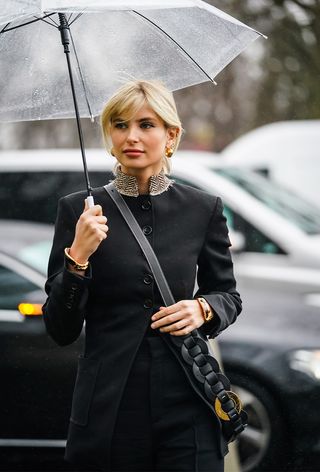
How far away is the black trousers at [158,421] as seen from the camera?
296cm

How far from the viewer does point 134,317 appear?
2990mm

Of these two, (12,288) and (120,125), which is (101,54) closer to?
(120,125)

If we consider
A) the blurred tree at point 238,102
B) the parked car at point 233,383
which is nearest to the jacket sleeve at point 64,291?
the parked car at point 233,383

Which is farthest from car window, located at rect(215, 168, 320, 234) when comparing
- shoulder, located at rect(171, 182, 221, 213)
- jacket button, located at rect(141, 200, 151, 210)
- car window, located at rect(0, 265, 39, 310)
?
jacket button, located at rect(141, 200, 151, 210)

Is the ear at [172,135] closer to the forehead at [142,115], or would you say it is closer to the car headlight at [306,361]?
the forehead at [142,115]

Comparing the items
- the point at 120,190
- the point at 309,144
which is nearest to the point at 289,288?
the point at 120,190

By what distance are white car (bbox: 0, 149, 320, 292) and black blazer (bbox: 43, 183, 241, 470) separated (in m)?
3.42

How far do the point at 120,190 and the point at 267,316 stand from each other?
2.75 m

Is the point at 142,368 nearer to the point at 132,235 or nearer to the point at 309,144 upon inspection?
the point at 132,235

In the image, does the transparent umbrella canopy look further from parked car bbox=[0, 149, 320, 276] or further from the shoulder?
parked car bbox=[0, 149, 320, 276]

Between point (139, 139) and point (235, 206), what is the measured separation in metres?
4.45

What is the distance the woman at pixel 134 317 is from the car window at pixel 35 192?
5.10 meters

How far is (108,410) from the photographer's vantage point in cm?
297

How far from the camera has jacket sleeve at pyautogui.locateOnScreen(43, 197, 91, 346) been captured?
9.39 ft
